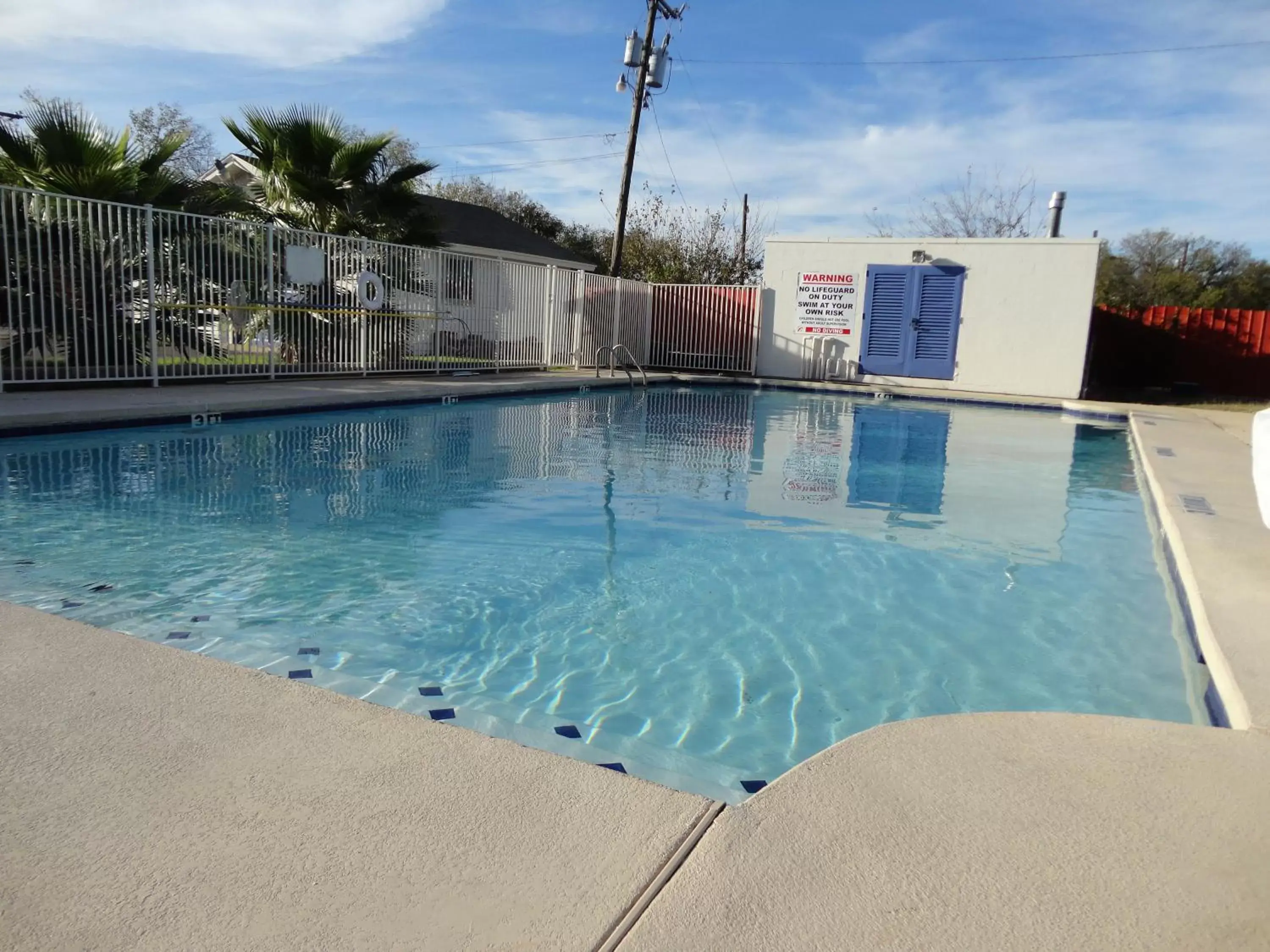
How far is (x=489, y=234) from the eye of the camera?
82.7 feet

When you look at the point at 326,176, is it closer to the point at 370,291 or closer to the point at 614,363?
the point at 370,291

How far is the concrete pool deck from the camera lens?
64.9 inches

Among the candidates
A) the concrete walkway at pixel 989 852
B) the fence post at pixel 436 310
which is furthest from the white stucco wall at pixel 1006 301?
the concrete walkway at pixel 989 852

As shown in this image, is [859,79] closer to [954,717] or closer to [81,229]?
[81,229]

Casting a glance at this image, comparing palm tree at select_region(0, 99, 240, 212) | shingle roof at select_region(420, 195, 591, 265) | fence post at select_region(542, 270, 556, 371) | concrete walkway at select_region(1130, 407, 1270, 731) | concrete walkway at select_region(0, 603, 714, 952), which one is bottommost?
concrete walkway at select_region(0, 603, 714, 952)

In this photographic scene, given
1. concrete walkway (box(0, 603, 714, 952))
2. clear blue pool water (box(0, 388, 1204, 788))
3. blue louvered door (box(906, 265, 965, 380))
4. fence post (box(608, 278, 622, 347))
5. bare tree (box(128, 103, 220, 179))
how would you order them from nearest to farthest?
concrete walkway (box(0, 603, 714, 952)) → clear blue pool water (box(0, 388, 1204, 788)) → blue louvered door (box(906, 265, 965, 380)) → fence post (box(608, 278, 622, 347)) → bare tree (box(128, 103, 220, 179))

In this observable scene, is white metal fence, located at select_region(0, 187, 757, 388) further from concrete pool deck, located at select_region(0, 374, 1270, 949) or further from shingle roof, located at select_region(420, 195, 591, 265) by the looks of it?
concrete pool deck, located at select_region(0, 374, 1270, 949)

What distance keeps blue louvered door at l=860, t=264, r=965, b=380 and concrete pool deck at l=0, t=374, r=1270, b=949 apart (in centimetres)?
1678

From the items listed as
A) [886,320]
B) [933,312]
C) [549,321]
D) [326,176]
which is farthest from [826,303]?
[326,176]

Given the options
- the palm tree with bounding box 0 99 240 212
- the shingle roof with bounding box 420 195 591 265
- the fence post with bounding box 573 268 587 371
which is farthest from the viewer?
the shingle roof with bounding box 420 195 591 265

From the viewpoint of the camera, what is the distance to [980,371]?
1842cm

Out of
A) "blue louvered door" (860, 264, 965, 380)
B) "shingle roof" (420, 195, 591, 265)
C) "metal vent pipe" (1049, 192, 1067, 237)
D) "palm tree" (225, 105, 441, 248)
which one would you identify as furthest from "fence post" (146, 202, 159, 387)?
"metal vent pipe" (1049, 192, 1067, 237)

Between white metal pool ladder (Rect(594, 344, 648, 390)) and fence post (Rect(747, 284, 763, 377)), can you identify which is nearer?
white metal pool ladder (Rect(594, 344, 648, 390))

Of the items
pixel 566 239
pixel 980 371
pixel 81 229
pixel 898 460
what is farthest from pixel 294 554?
pixel 566 239
